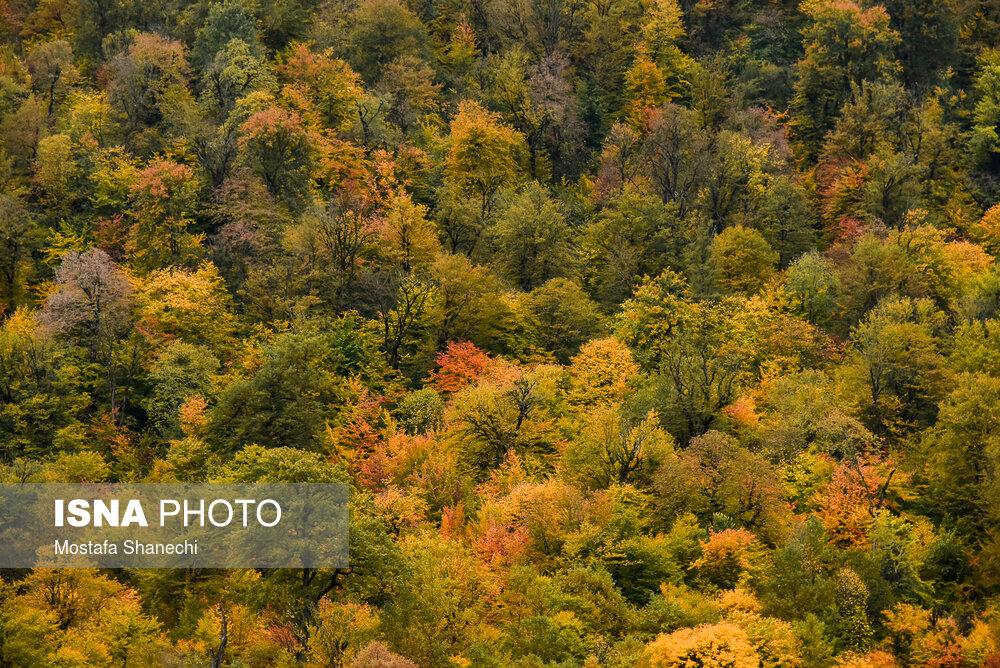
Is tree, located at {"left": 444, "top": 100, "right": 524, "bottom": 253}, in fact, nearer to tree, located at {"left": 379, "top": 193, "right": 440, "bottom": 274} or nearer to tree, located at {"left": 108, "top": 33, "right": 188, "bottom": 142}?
tree, located at {"left": 379, "top": 193, "right": 440, "bottom": 274}

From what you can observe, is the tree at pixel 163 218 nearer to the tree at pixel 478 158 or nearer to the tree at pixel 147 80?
the tree at pixel 147 80

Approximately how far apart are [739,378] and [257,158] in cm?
4428

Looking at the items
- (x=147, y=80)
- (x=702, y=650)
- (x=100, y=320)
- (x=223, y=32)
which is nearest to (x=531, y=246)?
(x=100, y=320)

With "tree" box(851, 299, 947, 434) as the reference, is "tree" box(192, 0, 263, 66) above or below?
above

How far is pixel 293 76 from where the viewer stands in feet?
350

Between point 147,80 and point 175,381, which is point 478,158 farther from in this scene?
point 175,381

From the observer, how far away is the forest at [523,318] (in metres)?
62.1

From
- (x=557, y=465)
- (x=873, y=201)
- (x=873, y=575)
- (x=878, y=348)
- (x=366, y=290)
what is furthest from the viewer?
(x=873, y=201)

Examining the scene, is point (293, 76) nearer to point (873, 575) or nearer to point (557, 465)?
point (557, 465)

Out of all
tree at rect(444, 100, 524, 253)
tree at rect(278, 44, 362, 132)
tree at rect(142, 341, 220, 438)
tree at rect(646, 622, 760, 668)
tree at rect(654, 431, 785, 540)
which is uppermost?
tree at rect(278, 44, 362, 132)

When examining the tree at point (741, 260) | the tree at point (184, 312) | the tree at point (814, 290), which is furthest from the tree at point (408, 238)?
the tree at point (814, 290)

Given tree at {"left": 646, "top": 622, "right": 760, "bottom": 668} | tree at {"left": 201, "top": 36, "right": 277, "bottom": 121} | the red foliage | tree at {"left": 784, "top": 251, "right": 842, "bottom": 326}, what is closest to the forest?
tree at {"left": 646, "top": 622, "right": 760, "bottom": 668}

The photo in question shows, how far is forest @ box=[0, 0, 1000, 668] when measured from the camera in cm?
6212

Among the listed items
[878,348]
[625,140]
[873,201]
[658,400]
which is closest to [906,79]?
[873,201]
